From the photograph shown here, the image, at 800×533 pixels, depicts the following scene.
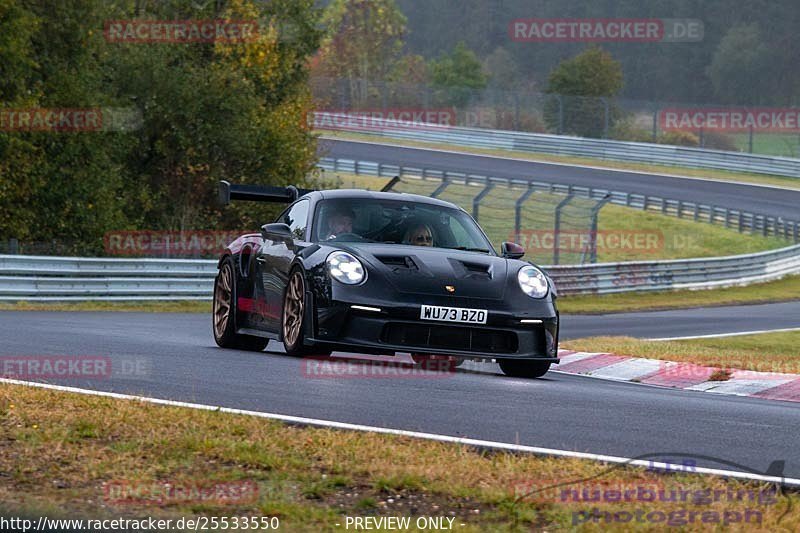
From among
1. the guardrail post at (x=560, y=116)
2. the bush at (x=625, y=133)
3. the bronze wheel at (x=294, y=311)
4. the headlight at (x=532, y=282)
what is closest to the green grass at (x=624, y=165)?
the guardrail post at (x=560, y=116)

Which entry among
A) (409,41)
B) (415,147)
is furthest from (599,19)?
(415,147)

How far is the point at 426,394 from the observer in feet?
27.1

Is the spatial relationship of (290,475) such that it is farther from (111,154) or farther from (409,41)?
(409,41)

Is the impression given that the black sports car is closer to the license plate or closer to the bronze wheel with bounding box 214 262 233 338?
the license plate

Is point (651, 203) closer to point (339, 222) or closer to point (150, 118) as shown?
point (150, 118)

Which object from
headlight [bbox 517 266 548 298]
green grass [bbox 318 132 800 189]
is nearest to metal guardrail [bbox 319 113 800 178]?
green grass [bbox 318 132 800 189]

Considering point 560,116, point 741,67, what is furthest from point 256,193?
point 741,67

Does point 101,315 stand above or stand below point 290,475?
below

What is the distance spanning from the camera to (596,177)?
49.5 m

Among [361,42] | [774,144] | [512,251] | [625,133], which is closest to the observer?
[512,251]

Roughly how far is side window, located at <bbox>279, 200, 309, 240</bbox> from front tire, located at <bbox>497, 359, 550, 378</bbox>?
1976mm

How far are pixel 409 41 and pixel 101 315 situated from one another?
323ft

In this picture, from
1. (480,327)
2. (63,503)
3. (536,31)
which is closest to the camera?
(63,503)

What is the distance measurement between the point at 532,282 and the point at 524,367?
0.72 metres
